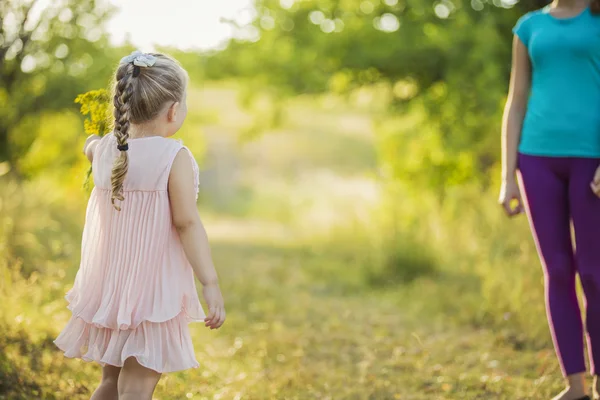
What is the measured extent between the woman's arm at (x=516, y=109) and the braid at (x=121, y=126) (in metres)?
1.70

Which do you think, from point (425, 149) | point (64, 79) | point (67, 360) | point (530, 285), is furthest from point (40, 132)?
point (530, 285)

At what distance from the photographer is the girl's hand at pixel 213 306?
7.80ft

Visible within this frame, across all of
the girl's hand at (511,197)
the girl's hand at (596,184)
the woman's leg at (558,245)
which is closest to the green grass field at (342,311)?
the woman's leg at (558,245)

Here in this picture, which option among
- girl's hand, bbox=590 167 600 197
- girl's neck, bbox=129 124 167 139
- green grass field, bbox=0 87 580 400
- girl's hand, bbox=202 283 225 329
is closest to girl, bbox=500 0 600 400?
girl's hand, bbox=590 167 600 197

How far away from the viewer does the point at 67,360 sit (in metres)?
3.61

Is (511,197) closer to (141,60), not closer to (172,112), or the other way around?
(172,112)

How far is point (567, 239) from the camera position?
10.0ft

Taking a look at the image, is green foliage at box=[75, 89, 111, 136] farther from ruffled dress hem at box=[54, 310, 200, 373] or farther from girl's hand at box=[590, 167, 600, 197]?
girl's hand at box=[590, 167, 600, 197]

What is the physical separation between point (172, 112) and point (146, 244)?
466 millimetres

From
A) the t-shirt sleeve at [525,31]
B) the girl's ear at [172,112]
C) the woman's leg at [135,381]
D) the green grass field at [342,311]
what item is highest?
the t-shirt sleeve at [525,31]

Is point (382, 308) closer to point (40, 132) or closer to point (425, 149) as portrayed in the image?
point (425, 149)

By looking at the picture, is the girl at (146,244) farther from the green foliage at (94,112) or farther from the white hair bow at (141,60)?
the green foliage at (94,112)

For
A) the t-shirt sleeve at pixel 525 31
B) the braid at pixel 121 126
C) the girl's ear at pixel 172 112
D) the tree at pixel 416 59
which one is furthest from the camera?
the tree at pixel 416 59

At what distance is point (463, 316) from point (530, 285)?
732 millimetres
